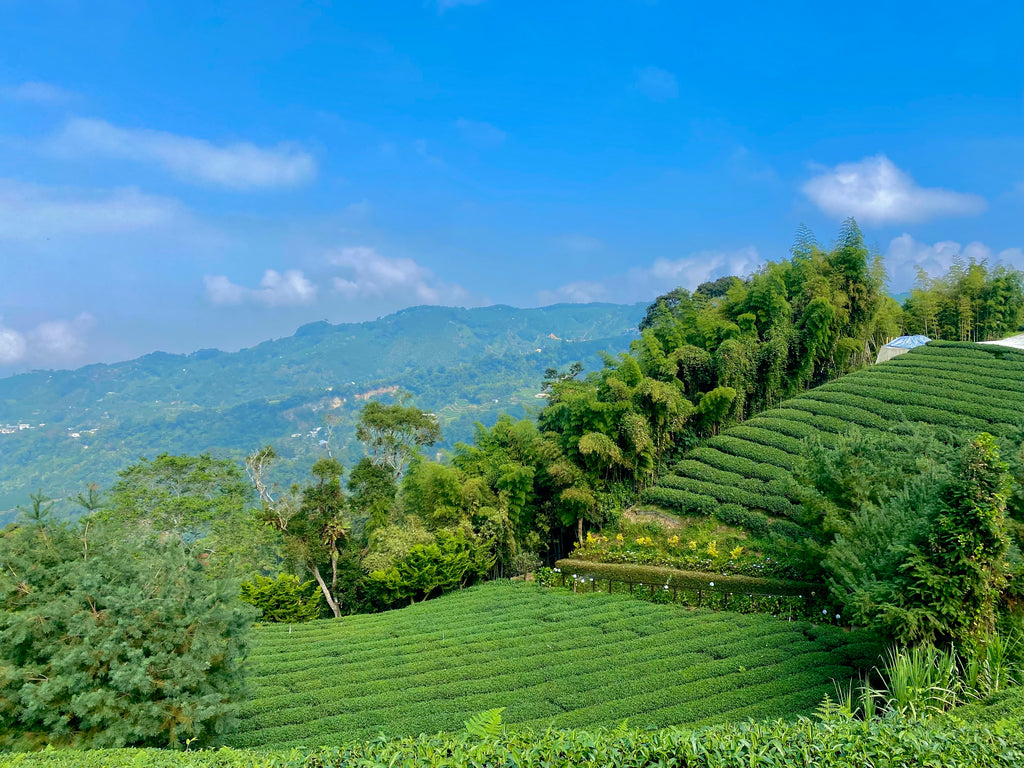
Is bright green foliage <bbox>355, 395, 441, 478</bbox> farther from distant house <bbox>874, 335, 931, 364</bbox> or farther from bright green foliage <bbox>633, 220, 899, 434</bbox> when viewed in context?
distant house <bbox>874, 335, 931, 364</bbox>

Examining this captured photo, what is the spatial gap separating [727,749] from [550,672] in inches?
250

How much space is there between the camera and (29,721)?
21.4ft

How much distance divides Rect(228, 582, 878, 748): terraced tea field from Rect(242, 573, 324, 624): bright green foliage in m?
3.72

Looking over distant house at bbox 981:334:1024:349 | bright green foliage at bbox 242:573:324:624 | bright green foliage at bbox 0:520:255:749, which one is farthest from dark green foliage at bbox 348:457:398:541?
distant house at bbox 981:334:1024:349

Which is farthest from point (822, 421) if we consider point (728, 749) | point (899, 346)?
point (728, 749)

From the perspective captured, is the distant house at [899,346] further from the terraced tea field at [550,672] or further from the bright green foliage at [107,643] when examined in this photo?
the bright green foliage at [107,643]

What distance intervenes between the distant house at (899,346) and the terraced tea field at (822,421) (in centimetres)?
279

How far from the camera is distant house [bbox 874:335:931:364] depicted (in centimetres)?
2738

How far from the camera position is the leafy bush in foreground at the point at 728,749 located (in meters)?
4.12

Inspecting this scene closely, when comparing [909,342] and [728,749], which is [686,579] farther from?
[909,342]

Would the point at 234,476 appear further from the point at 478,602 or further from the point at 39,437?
the point at 39,437

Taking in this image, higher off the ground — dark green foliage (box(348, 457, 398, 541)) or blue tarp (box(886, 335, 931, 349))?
→ blue tarp (box(886, 335, 931, 349))

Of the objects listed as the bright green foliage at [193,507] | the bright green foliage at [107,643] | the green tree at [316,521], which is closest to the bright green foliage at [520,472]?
the green tree at [316,521]

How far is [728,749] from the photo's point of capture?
4.23 metres
